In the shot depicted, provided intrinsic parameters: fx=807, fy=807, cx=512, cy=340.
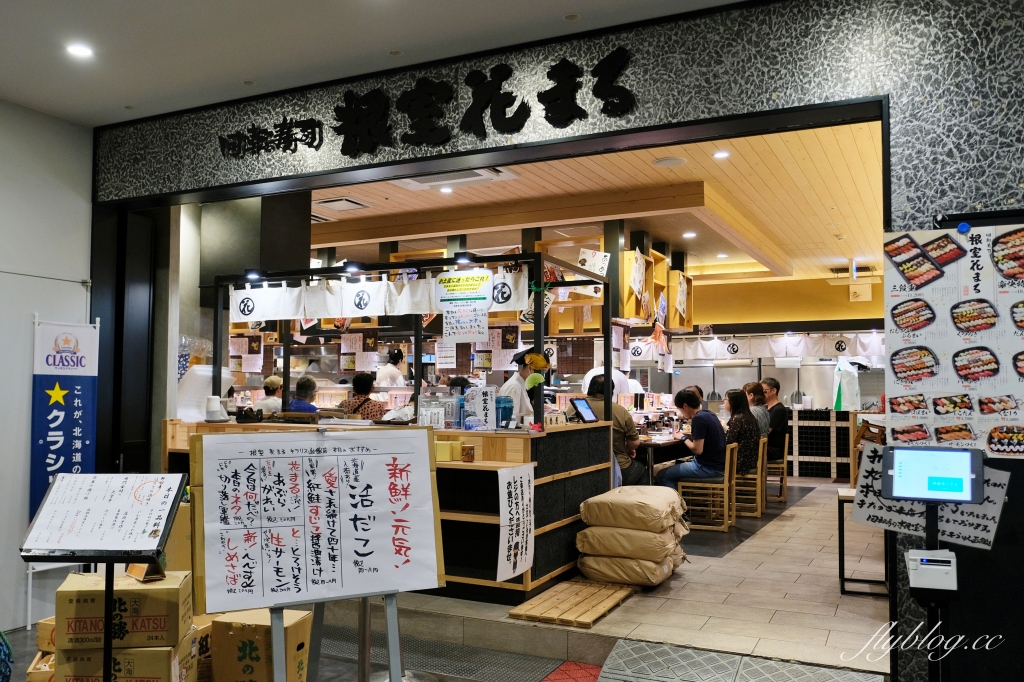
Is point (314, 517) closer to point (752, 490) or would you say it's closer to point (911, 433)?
point (911, 433)

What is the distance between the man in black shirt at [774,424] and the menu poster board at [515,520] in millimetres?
6205

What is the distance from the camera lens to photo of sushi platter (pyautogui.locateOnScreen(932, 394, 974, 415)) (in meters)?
3.32

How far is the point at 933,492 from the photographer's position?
9.75 ft

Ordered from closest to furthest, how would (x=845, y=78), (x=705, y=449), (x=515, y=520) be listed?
(x=845, y=78)
(x=515, y=520)
(x=705, y=449)

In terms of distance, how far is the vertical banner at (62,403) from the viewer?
5.36m

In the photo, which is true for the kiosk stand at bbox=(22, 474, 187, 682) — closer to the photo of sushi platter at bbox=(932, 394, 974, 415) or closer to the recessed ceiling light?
the recessed ceiling light

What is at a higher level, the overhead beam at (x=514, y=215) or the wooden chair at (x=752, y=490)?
the overhead beam at (x=514, y=215)

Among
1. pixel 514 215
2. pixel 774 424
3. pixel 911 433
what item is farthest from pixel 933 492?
pixel 774 424

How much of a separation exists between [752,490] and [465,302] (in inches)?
188

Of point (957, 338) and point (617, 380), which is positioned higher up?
point (957, 338)

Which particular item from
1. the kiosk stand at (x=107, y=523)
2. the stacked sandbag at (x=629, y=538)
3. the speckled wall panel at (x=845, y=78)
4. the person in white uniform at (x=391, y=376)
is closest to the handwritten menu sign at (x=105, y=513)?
the kiosk stand at (x=107, y=523)

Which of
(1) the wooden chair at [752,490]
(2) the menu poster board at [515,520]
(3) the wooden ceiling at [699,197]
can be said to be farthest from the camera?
(1) the wooden chair at [752,490]

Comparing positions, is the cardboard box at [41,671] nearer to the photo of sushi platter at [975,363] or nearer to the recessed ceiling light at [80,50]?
the recessed ceiling light at [80,50]

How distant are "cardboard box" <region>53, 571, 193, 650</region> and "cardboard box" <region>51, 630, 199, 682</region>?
3 centimetres
